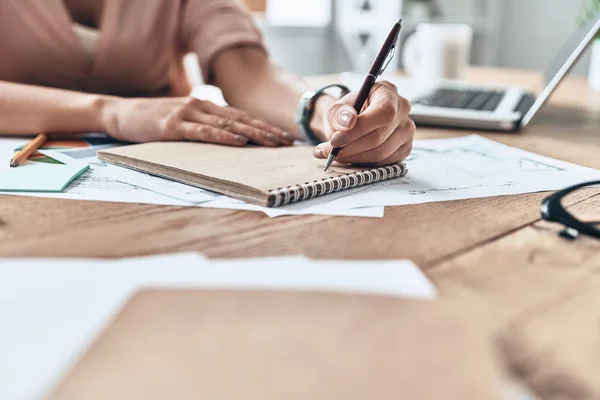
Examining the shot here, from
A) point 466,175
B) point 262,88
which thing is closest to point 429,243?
point 466,175

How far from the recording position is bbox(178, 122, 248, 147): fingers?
69 cm

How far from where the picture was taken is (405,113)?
2.13 ft

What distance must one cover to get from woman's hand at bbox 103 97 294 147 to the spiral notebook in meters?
A: 0.02

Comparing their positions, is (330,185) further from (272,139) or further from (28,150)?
(28,150)

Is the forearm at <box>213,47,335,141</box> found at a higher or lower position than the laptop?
higher

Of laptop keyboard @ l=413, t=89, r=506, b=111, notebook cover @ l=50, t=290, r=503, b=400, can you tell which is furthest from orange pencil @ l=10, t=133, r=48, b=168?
laptop keyboard @ l=413, t=89, r=506, b=111

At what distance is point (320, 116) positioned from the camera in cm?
76

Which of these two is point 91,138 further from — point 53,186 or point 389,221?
point 389,221

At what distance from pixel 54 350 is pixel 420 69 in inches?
53.5

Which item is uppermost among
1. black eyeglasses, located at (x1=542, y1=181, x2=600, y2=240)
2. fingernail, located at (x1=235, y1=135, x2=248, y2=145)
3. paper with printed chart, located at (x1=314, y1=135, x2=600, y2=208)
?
black eyeglasses, located at (x1=542, y1=181, x2=600, y2=240)

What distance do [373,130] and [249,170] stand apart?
133 millimetres

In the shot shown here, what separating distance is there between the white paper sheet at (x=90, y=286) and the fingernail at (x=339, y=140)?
8.3 inches

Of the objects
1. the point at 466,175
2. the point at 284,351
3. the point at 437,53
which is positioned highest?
the point at 284,351

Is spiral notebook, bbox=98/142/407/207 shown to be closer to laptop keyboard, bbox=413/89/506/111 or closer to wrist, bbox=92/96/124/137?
wrist, bbox=92/96/124/137
